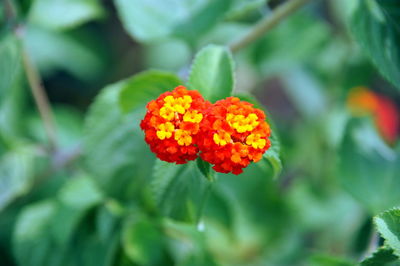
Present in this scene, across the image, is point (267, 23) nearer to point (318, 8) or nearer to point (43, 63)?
point (43, 63)

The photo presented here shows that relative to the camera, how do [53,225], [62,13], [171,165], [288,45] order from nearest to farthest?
[171,165] → [53,225] → [62,13] → [288,45]

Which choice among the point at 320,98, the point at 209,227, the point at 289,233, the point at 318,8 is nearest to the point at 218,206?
the point at 209,227

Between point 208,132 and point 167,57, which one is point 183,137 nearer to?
point 208,132

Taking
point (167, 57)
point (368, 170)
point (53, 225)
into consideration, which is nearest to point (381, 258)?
point (368, 170)

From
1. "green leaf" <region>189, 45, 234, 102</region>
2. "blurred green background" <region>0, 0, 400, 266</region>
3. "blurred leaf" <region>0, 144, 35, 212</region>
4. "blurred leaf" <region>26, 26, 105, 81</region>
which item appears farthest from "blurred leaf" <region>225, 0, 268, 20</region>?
"blurred leaf" <region>26, 26, 105, 81</region>

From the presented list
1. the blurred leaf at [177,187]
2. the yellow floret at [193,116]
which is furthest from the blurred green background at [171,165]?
the yellow floret at [193,116]

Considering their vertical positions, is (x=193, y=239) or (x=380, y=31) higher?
(x=380, y=31)
